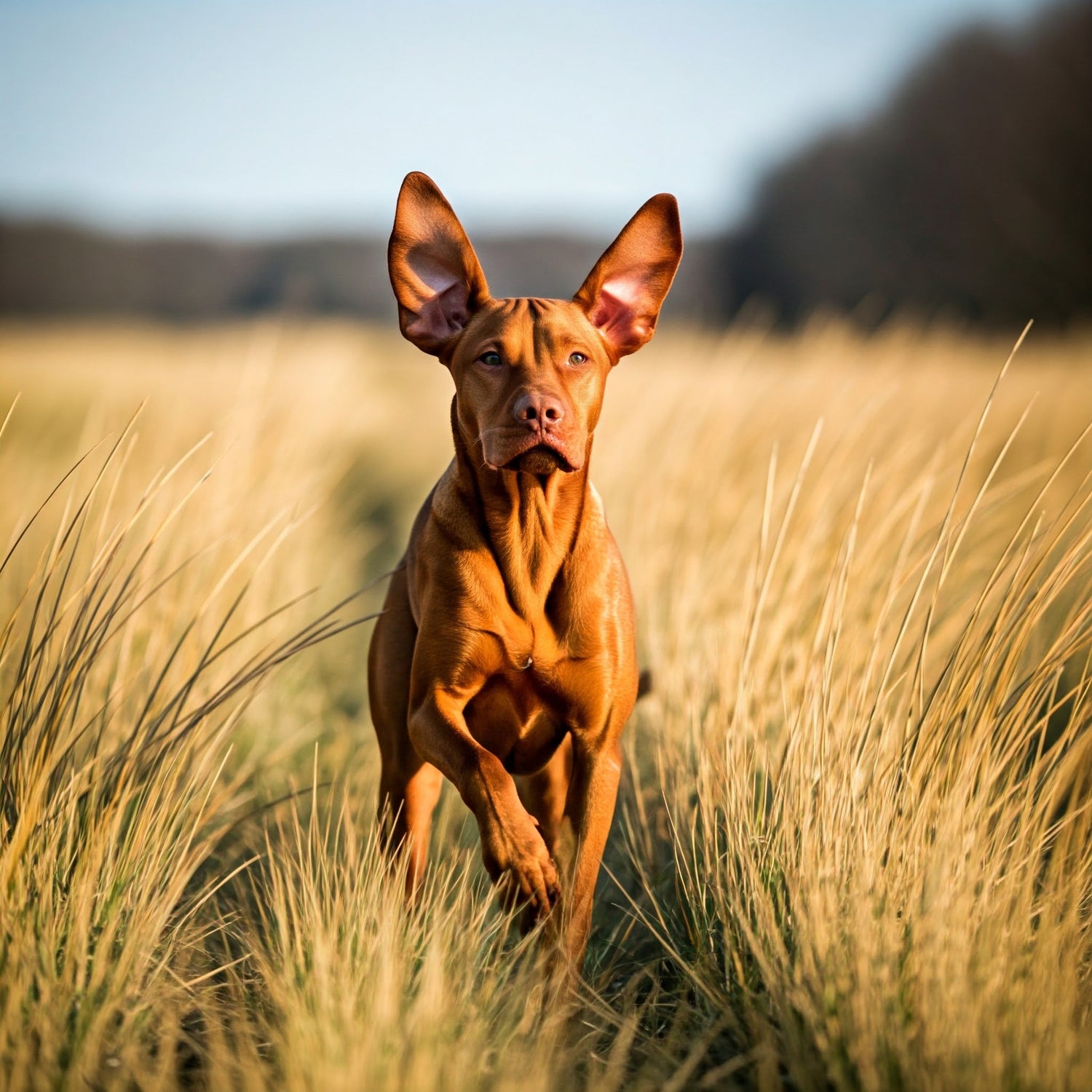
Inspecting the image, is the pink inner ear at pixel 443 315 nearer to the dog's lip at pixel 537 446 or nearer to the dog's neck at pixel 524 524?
the dog's neck at pixel 524 524

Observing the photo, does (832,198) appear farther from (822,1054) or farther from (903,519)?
(822,1054)

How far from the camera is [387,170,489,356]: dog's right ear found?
9.75ft

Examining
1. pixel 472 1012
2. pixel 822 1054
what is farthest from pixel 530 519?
pixel 822 1054

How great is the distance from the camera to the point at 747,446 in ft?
22.2

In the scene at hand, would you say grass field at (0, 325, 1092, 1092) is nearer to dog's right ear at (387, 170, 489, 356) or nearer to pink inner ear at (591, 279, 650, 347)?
pink inner ear at (591, 279, 650, 347)

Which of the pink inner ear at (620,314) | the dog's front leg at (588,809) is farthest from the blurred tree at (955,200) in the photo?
the dog's front leg at (588,809)

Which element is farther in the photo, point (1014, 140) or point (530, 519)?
point (1014, 140)

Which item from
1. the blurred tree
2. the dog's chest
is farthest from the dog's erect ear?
the blurred tree

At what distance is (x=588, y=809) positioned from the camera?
284cm

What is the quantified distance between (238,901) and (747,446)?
4.41 meters

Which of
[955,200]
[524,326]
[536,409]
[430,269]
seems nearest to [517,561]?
[536,409]

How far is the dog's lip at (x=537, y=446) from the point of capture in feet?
8.63

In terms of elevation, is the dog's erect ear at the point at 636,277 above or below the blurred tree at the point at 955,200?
below

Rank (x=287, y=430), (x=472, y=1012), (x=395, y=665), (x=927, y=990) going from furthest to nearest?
(x=287, y=430)
(x=395, y=665)
(x=472, y=1012)
(x=927, y=990)
